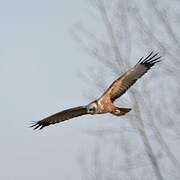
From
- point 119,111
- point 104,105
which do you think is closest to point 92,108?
point 104,105

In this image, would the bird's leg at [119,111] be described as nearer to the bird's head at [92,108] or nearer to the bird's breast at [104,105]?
the bird's breast at [104,105]

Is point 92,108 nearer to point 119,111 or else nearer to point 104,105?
point 104,105

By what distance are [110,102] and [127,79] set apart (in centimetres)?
63

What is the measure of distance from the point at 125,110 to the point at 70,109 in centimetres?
60

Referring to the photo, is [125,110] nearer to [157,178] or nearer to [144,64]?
[144,64]

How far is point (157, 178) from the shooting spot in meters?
16.4

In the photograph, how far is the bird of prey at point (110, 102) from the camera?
561cm

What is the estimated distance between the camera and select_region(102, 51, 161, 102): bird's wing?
5838 mm

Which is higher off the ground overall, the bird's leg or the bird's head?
the bird's head

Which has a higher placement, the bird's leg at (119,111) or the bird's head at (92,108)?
the bird's head at (92,108)

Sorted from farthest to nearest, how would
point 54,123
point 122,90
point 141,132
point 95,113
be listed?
point 141,132 < point 54,123 < point 122,90 < point 95,113

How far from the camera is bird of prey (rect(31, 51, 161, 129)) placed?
561cm

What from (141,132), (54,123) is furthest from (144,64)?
(141,132)

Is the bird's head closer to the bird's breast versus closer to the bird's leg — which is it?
the bird's breast
